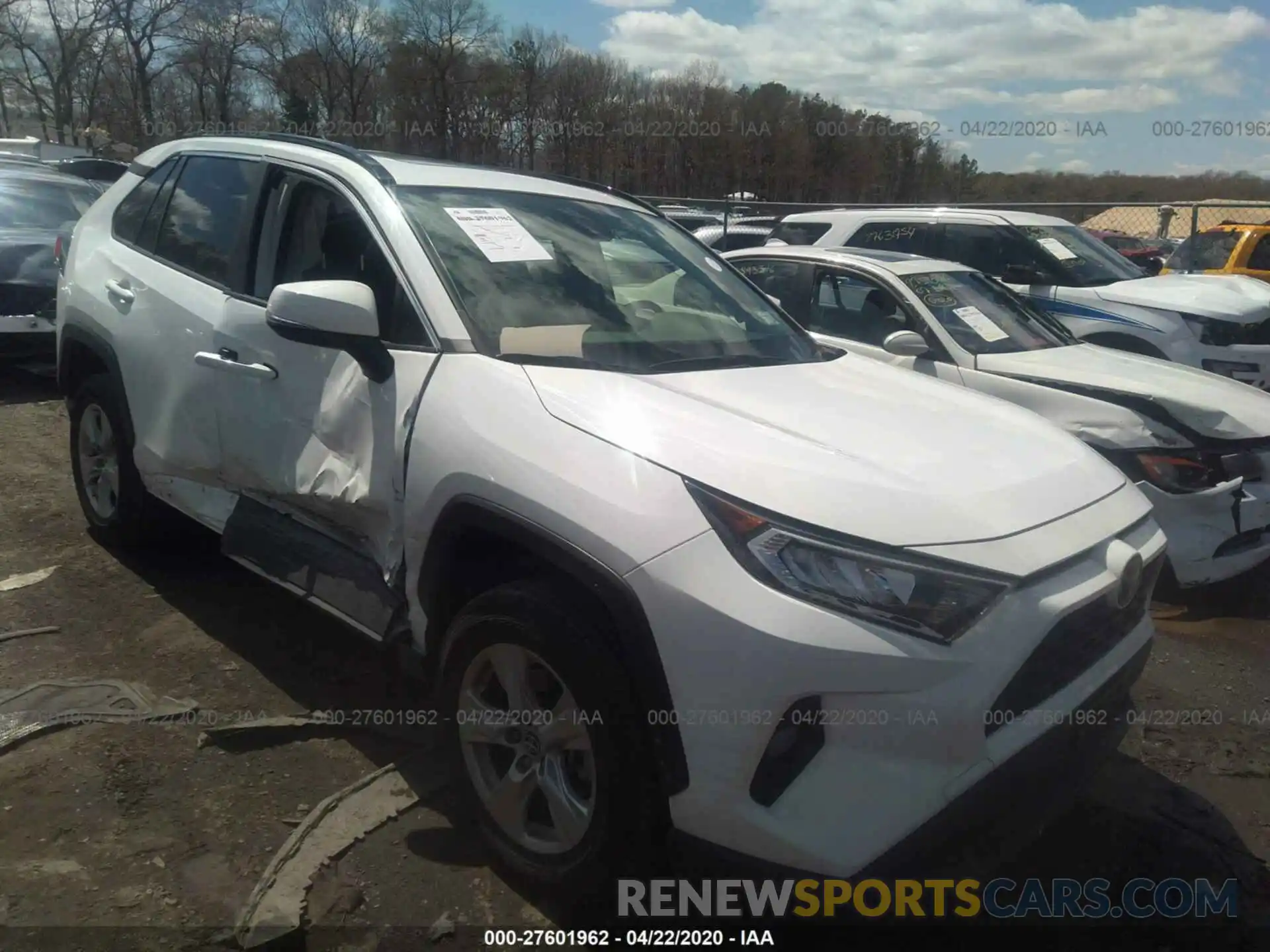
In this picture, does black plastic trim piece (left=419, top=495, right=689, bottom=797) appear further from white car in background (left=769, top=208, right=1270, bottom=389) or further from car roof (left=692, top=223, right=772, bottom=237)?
car roof (left=692, top=223, right=772, bottom=237)

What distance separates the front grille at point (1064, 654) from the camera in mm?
2080

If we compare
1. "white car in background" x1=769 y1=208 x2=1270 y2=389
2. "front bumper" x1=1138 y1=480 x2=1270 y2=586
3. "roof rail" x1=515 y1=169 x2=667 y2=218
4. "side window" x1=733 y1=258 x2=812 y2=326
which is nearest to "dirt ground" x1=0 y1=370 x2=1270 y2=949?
"front bumper" x1=1138 y1=480 x2=1270 y2=586

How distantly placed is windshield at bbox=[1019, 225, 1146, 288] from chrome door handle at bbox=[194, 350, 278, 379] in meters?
6.46

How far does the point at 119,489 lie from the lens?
4.29 meters

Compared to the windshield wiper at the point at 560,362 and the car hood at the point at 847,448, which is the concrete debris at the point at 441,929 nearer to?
the car hood at the point at 847,448

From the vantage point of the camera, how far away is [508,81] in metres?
36.2

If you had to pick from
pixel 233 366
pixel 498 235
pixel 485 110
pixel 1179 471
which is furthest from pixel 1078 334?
pixel 485 110

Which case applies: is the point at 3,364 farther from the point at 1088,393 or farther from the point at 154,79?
the point at 154,79

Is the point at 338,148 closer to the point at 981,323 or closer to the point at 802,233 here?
the point at 981,323

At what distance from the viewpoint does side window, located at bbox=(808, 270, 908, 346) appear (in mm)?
5742

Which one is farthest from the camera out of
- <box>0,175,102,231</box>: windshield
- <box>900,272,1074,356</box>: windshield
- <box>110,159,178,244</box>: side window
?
<box>0,175,102,231</box>: windshield

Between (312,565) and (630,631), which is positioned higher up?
(630,631)

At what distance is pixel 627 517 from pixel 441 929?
1.16m

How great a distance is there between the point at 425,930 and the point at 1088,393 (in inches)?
159
